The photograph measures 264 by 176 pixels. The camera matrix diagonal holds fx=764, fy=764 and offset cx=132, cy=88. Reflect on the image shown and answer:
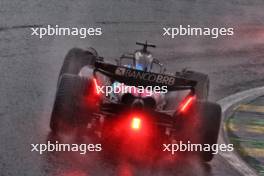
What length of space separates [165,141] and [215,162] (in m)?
0.71

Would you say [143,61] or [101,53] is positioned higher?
[101,53]

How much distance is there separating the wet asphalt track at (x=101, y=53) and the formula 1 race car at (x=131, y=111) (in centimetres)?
43

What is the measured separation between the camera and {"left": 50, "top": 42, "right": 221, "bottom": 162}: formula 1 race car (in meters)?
9.40

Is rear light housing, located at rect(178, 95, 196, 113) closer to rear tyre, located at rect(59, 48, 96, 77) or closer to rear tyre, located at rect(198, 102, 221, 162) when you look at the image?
rear tyre, located at rect(198, 102, 221, 162)

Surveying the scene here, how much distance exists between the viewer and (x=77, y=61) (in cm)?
1187

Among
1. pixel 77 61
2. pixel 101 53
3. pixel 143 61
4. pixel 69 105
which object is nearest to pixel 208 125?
pixel 143 61

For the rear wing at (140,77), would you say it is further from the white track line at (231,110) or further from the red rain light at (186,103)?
the white track line at (231,110)

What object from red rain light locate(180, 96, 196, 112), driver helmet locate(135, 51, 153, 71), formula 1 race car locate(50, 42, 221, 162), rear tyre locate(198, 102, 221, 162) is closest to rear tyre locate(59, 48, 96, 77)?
driver helmet locate(135, 51, 153, 71)

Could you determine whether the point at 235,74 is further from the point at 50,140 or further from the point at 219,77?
the point at 50,140

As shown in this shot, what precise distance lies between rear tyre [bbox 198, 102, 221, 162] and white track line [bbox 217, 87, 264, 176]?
422 mm

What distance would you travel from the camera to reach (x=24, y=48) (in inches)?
569

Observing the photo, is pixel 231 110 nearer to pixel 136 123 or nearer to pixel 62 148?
pixel 136 123

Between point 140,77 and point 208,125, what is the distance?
1.06 m

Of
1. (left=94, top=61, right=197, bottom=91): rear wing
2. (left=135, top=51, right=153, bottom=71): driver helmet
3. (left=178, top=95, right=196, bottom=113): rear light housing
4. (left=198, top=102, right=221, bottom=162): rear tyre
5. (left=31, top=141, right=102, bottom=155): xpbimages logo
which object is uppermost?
(left=135, top=51, right=153, bottom=71): driver helmet
